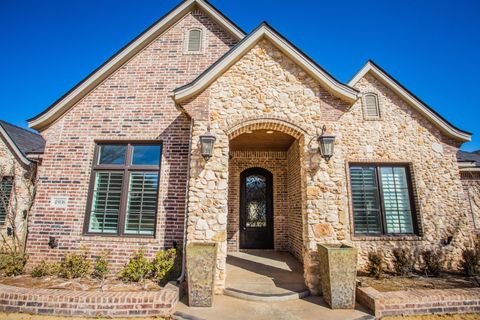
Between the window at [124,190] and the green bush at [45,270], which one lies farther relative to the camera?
the window at [124,190]

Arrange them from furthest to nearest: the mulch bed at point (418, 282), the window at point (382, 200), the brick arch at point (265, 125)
Result: 1. the window at point (382, 200)
2. the brick arch at point (265, 125)
3. the mulch bed at point (418, 282)

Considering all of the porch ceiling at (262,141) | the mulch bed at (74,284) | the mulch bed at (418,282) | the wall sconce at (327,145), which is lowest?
the mulch bed at (418,282)

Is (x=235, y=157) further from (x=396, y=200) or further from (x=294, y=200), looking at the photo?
(x=396, y=200)

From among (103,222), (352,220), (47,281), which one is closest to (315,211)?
(352,220)

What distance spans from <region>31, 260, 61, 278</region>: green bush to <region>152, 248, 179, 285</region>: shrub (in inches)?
84.8

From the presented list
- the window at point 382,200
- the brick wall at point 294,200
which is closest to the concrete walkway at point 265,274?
the brick wall at point 294,200

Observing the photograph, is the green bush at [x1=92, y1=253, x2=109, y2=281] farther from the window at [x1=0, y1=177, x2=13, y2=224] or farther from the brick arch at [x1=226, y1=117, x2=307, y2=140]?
the window at [x1=0, y1=177, x2=13, y2=224]

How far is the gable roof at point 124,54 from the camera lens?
6.07 meters

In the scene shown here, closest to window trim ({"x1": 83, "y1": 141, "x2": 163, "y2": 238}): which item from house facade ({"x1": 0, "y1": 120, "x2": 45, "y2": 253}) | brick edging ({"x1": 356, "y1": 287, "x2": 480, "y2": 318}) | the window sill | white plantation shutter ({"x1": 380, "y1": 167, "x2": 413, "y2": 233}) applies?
house facade ({"x1": 0, "y1": 120, "x2": 45, "y2": 253})

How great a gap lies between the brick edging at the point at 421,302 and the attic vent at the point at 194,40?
708cm

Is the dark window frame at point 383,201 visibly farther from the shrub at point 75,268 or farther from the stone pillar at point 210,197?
the shrub at point 75,268

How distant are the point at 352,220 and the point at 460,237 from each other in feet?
10.3

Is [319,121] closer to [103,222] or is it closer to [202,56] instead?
[202,56]

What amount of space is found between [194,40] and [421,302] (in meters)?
7.85
